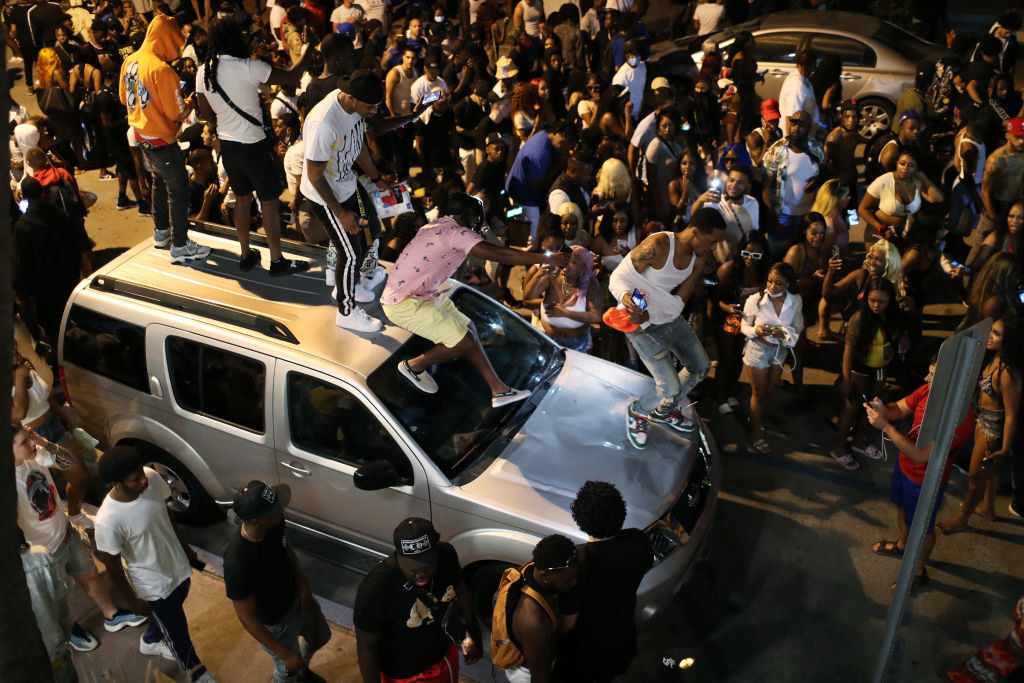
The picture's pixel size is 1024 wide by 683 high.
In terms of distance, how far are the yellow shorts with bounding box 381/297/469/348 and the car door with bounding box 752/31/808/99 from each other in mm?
8812

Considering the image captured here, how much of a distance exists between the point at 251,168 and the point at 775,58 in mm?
8966

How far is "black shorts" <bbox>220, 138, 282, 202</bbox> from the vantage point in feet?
21.1

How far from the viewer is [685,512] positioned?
545 cm

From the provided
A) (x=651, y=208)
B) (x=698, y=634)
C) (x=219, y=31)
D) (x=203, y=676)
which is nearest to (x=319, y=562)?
(x=203, y=676)

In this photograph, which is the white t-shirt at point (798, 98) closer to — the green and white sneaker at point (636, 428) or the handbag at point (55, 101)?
the green and white sneaker at point (636, 428)

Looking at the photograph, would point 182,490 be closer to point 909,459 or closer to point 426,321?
point 426,321

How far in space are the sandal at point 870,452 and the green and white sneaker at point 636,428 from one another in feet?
8.03

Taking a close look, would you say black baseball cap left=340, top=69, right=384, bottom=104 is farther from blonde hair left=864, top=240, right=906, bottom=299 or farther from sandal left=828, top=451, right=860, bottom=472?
sandal left=828, top=451, right=860, bottom=472

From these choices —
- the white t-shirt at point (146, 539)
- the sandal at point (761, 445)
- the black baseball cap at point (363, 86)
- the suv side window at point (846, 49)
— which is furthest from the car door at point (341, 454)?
the suv side window at point (846, 49)

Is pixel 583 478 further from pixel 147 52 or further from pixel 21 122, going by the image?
pixel 21 122

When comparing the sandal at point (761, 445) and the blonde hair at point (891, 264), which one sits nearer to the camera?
the blonde hair at point (891, 264)

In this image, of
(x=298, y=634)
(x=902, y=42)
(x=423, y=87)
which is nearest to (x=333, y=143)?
(x=298, y=634)

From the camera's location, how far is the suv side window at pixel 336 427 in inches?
208

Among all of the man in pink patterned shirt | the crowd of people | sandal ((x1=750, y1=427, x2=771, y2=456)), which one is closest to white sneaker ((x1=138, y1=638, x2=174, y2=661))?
the crowd of people
